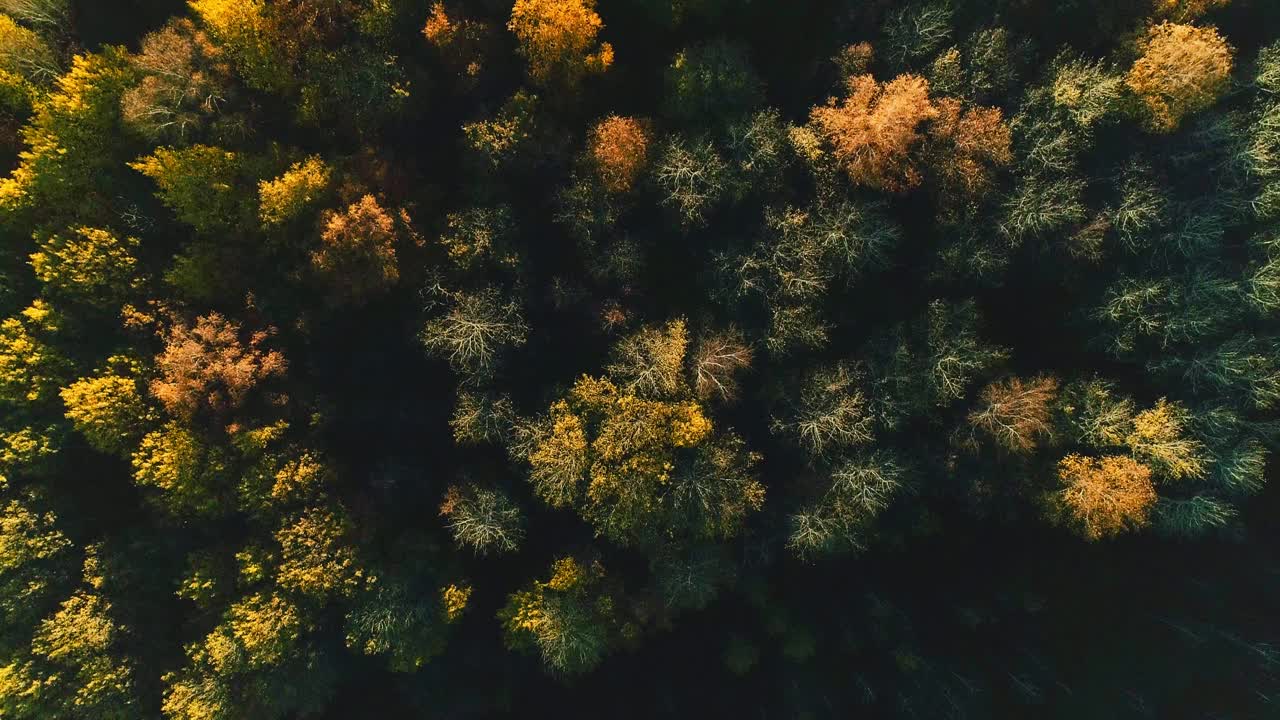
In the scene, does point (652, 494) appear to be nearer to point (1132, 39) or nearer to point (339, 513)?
point (339, 513)

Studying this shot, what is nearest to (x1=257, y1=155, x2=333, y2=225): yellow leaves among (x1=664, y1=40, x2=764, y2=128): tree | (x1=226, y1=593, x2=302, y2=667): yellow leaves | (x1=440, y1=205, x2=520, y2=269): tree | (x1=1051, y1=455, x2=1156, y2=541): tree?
(x1=440, y1=205, x2=520, y2=269): tree

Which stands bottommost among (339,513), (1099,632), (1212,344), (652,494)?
(1099,632)

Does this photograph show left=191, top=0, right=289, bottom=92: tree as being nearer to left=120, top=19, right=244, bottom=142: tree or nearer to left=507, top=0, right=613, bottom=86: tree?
left=120, top=19, right=244, bottom=142: tree

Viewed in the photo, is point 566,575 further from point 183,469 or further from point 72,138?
point 72,138

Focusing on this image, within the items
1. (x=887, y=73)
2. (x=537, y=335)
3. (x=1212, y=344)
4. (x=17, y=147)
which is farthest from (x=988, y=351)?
(x=17, y=147)

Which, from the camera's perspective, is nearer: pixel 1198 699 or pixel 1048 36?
pixel 1048 36

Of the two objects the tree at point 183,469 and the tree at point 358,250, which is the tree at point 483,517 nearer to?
the tree at point 183,469
